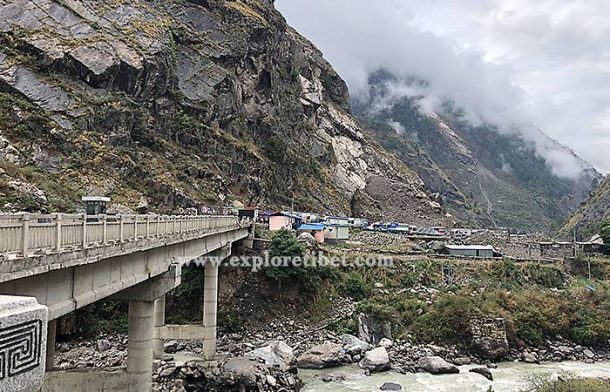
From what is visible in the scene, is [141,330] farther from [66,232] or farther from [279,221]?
[279,221]

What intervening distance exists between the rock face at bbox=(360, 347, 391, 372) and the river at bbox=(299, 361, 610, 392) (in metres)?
0.55

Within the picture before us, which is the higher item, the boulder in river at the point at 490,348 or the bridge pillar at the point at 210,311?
the bridge pillar at the point at 210,311

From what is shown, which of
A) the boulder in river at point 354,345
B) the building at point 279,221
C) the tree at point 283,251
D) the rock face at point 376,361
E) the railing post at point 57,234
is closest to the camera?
the railing post at point 57,234

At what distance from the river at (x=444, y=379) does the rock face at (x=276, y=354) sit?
4.25ft

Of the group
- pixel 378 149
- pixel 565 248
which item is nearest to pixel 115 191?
pixel 565 248

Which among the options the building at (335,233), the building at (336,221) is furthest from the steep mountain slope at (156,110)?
the building at (335,233)

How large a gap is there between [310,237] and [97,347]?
24.6m

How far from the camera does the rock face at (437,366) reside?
33281 millimetres

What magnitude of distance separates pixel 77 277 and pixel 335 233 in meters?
52.1

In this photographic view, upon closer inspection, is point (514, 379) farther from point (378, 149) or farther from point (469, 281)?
point (378, 149)

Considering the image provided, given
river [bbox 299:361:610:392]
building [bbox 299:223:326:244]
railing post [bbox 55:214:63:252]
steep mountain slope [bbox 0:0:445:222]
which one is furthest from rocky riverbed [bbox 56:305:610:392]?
railing post [bbox 55:214:63:252]

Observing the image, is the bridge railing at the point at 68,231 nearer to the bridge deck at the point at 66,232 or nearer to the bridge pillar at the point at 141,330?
the bridge deck at the point at 66,232

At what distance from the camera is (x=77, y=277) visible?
14.5 metres

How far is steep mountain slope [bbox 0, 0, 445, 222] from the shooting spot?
59.9m
